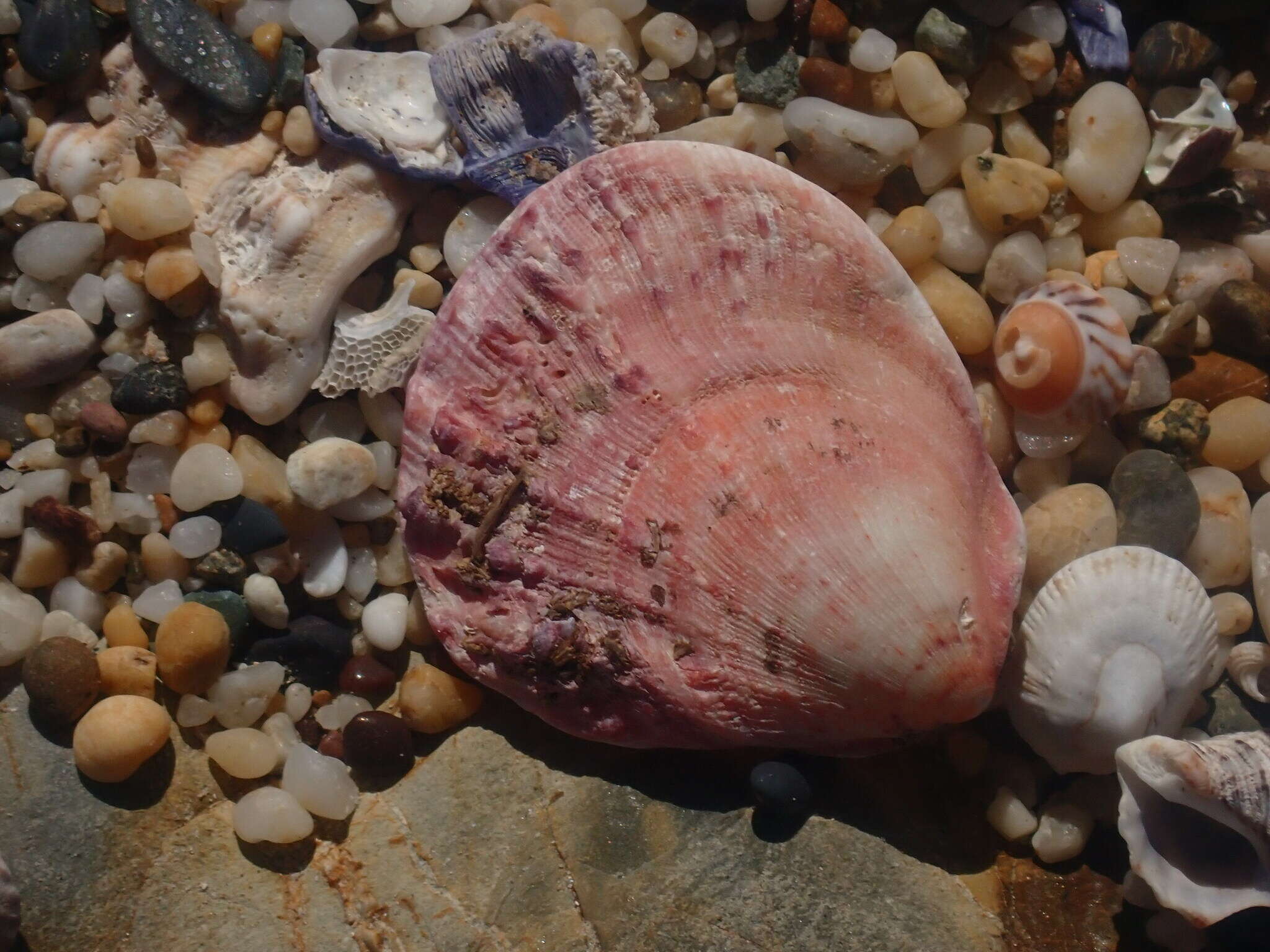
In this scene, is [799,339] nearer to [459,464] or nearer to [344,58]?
[459,464]

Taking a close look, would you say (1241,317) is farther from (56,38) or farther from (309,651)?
(56,38)

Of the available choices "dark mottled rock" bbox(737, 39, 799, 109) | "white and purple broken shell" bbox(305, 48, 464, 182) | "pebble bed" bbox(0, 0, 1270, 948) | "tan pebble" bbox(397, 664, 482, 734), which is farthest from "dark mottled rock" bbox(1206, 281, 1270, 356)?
"tan pebble" bbox(397, 664, 482, 734)

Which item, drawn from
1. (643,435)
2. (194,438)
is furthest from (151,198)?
(643,435)

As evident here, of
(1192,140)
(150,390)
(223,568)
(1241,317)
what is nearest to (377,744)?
(223,568)

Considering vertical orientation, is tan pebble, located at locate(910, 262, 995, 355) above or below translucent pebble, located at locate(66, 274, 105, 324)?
below

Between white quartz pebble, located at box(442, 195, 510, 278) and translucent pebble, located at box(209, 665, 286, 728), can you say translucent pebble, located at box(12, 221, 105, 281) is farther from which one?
translucent pebble, located at box(209, 665, 286, 728)

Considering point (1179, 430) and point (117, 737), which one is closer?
point (117, 737)

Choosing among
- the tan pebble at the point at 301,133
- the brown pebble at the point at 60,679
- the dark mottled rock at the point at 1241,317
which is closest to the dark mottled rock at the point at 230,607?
the brown pebble at the point at 60,679

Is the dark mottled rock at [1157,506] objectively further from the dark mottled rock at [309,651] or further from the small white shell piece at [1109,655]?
the dark mottled rock at [309,651]
